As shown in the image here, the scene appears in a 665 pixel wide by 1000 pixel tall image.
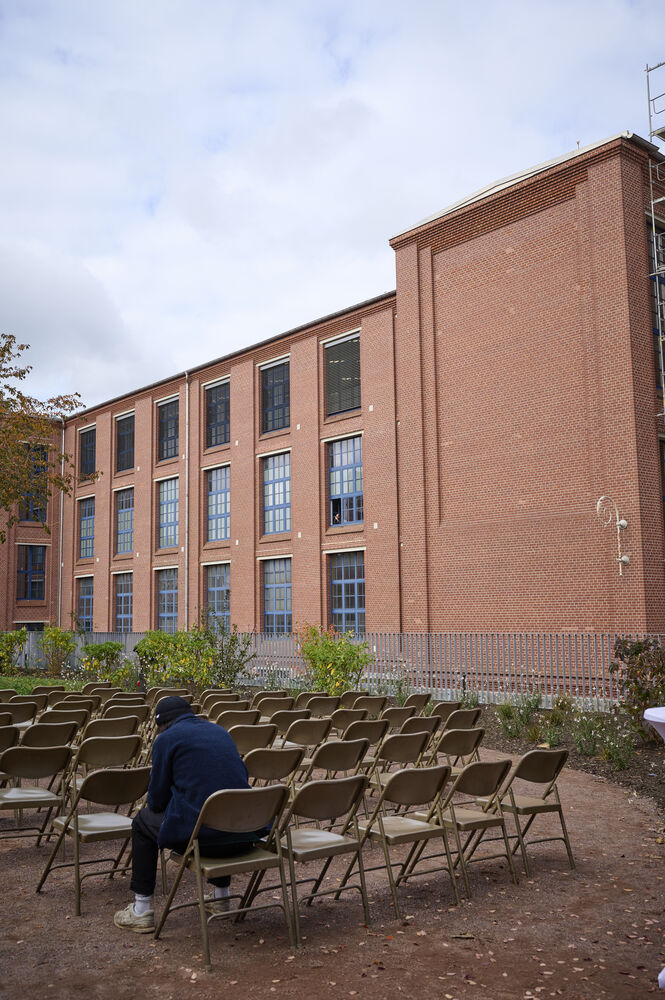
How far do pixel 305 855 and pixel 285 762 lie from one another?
1268 millimetres

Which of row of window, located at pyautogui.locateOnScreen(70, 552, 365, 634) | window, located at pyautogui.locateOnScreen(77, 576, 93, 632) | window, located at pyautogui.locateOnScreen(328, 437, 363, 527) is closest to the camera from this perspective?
row of window, located at pyautogui.locateOnScreen(70, 552, 365, 634)

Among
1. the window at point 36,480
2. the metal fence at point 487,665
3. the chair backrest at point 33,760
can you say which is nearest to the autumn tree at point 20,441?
the window at point 36,480

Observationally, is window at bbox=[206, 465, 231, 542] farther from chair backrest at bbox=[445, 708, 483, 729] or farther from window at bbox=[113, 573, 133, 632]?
chair backrest at bbox=[445, 708, 483, 729]

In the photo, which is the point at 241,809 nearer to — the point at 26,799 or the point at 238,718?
the point at 26,799

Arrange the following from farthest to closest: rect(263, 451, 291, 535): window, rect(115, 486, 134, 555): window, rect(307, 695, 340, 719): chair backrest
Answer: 1. rect(115, 486, 134, 555): window
2. rect(263, 451, 291, 535): window
3. rect(307, 695, 340, 719): chair backrest

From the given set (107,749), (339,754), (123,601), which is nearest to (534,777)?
(339,754)

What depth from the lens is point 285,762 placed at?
20.1ft

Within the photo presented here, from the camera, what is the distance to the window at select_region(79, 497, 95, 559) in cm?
3812

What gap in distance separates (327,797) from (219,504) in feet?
88.7

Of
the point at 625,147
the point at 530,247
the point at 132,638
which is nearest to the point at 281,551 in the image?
the point at 132,638

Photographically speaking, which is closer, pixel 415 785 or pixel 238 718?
pixel 415 785

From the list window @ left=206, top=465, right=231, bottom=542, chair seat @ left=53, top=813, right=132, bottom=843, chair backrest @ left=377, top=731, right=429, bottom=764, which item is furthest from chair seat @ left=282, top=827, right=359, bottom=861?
window @ left=206, top=465, right=231, bottom=542

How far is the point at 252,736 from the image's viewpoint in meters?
7.91

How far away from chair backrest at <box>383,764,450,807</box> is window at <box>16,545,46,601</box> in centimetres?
3634
